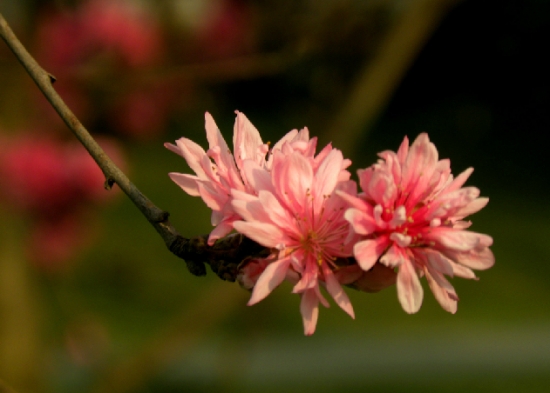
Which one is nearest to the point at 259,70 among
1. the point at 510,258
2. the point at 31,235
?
the point at 31,235

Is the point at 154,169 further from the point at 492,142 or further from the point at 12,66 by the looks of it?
the point at 12,66

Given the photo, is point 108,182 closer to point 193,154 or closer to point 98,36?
point 193,154

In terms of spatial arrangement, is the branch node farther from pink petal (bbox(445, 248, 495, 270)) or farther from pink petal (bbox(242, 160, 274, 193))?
pink petal (bbox(445, 248, 495, 270))

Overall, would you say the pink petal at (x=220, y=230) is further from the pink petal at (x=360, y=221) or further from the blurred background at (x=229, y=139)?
the blurred background at (x=229, y=139)

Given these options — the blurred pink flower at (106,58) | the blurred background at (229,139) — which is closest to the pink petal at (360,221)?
the blurred background at (229,139)

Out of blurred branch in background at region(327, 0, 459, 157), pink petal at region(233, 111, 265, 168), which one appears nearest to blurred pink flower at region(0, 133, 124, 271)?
blurred branch in background at region(327, 0, 459, 157)
